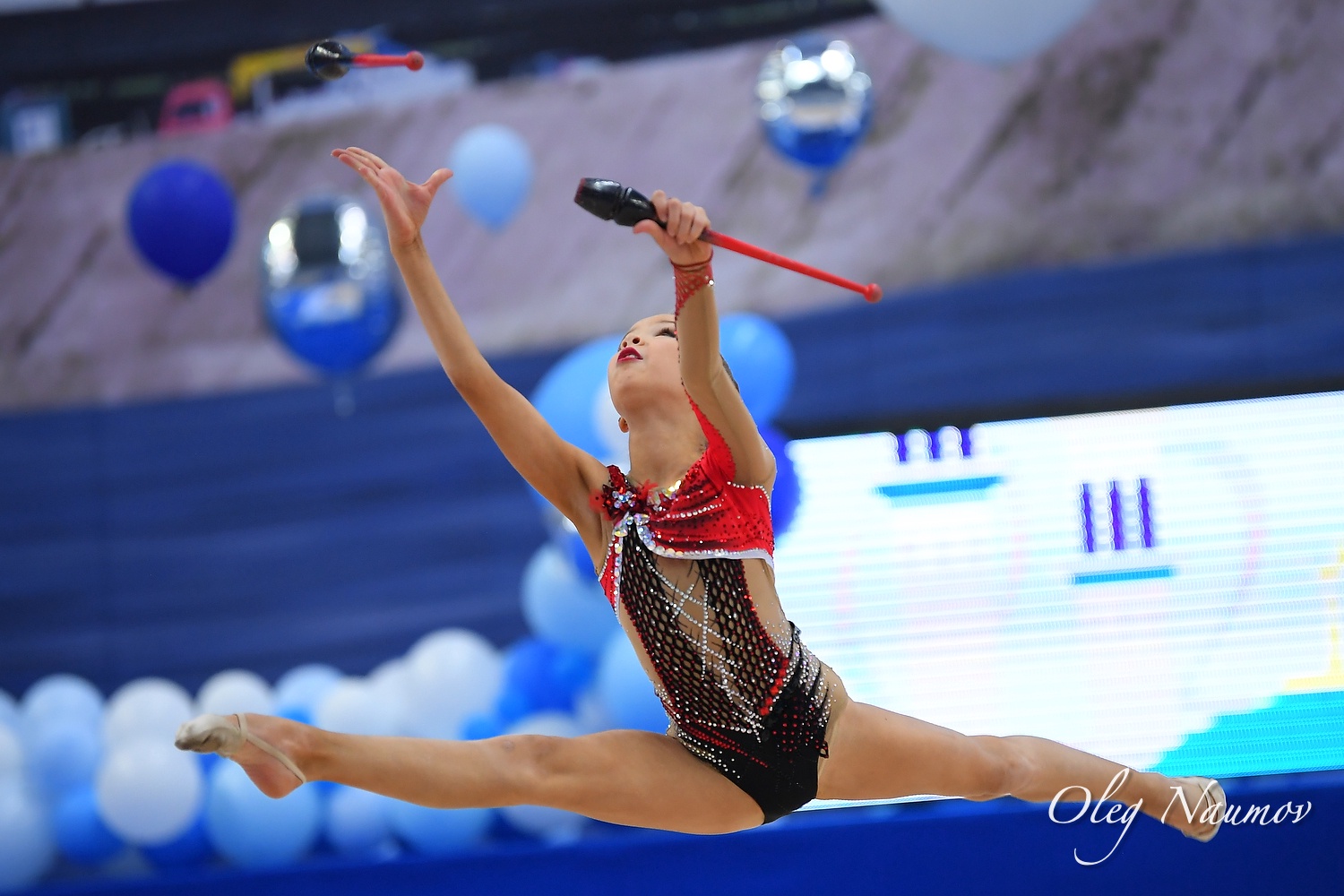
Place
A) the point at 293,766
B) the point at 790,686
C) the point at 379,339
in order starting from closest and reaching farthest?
the point at 293,766 < the point at 790,686 < the point at 379,339

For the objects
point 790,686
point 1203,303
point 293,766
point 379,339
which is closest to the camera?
point 293,766

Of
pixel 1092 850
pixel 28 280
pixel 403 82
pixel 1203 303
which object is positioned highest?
pixel 403 82

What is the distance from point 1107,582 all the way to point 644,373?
5.47 feet

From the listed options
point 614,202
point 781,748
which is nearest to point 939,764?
point 781,748

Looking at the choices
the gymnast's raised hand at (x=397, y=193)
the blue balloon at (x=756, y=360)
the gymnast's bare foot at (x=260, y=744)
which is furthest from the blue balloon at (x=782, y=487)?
the gymnast's bare foot at (x=260, y=744)

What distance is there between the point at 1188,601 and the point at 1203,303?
3.05 metres

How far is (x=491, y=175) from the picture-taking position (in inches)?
199

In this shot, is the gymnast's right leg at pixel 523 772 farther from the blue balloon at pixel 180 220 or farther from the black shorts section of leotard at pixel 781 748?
the blue balloon at pixel 180 220

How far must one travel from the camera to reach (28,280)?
6652 mm

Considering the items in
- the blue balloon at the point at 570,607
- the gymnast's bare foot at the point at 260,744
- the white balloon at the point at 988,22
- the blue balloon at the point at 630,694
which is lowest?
the blue balloon at the point at 630,694

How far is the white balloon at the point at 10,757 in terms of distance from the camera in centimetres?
373

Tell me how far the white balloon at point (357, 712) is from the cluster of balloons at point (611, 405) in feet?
2.28

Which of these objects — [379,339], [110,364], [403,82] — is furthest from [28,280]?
[379,339]

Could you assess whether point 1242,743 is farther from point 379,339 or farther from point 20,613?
point 20,613
